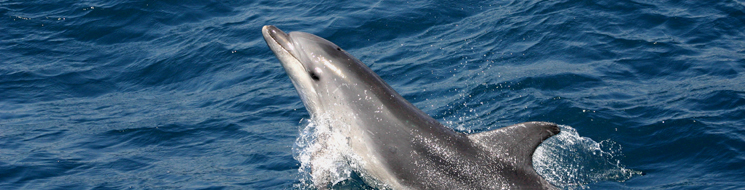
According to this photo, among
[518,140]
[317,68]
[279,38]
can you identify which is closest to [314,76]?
[317,68]

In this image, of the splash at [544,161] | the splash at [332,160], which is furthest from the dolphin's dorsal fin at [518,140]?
the splash at [332,160]

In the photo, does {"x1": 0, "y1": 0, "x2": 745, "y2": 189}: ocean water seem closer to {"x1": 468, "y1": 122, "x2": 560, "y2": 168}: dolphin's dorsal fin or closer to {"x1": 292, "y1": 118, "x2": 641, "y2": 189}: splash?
{"x1": 292, "y1": 118, "x2": 641, "y2": 189}: splash

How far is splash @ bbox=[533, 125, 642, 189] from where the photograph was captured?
9.04 metres

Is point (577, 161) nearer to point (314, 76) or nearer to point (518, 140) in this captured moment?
point (518, 140)

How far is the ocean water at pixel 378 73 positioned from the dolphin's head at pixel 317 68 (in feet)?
2.93

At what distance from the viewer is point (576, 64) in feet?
43.4

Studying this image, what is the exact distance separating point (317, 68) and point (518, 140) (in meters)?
2.47

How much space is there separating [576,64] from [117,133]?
28.6 feet

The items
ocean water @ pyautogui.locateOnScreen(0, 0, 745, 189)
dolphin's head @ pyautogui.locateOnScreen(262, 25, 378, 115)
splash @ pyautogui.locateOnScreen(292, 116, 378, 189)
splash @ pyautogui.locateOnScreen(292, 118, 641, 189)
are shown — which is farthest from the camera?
ocean water @ pyautogui.locateOnScreen(0, 0, 745, 189)

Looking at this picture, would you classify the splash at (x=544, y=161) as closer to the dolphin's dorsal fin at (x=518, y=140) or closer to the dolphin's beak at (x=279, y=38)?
the dolphin's beak at (x=279, y=38)

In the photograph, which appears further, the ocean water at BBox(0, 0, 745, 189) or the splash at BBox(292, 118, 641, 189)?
the ocean water at BBox(0, 0, 745, 189)

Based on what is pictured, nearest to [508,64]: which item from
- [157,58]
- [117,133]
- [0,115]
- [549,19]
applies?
[549,19]

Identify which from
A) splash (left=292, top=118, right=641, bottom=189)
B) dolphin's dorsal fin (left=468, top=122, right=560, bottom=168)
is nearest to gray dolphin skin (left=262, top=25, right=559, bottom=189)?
dolphin's dorsal fin (left=468, top=122, right=560, bottom=168)

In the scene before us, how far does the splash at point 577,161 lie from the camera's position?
9.04 metres
